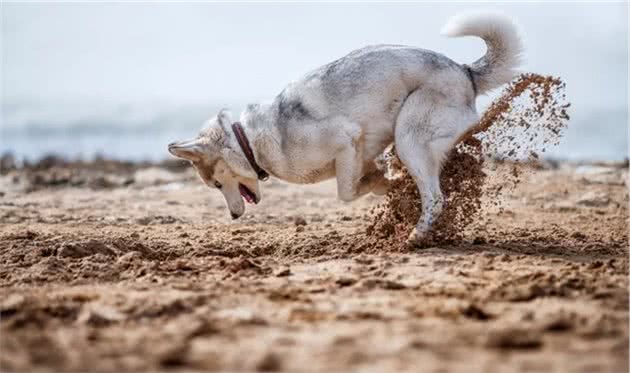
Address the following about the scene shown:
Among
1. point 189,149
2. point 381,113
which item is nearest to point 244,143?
point 189,149

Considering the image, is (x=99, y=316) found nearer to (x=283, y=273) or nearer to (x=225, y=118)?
(x=283, y=273)

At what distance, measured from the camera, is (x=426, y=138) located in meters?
7.08

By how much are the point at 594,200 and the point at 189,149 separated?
20.8 ft

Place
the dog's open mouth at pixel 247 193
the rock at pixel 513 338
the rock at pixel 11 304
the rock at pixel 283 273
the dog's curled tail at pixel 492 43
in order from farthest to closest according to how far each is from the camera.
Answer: the dog's open mouth at pixel 247 193 → the dog's curled tail at pixel 492 43 → the rock at pixel 283 273 → the rock at pixel 11 304 → the rock at pixel 513 338

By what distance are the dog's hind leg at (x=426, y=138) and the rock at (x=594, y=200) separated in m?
5.04

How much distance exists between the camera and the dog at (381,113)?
23.2 feet

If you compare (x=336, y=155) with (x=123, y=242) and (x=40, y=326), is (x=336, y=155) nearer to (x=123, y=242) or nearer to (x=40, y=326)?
(x=123, y=242)

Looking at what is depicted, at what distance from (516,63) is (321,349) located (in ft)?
14.4

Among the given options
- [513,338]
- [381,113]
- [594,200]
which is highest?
[381,113]

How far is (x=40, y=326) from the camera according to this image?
4.25 meters

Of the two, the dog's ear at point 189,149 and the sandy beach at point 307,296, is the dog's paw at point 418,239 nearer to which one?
Answer: the sandy beach at point 307,296

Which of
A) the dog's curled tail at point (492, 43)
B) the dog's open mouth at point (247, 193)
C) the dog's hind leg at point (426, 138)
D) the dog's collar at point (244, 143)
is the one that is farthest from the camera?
the dog's open mouth at point (247, 193)

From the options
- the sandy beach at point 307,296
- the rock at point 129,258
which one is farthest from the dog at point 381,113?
the rock at point 129,258

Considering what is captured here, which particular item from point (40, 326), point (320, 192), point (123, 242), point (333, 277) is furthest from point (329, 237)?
point (320, 192)
